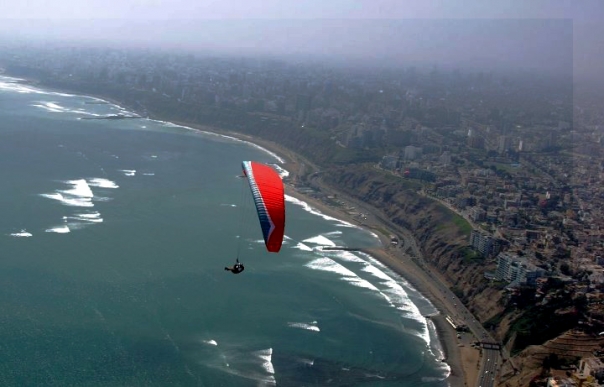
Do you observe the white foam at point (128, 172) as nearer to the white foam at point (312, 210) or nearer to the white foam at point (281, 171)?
the white foam at point (281, 171)

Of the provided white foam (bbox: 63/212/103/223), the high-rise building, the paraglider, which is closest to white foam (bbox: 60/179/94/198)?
white foam (bbox: 63/212/103/223)

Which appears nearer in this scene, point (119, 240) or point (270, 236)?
point (270, 236)

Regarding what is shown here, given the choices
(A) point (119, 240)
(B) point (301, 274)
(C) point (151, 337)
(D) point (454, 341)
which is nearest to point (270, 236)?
(C) point (151, 337)

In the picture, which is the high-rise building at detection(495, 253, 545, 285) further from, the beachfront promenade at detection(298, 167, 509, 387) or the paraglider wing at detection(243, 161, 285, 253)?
the paraglider wing at detection(243, 161, 285, 253)

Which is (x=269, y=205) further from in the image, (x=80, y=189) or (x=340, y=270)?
(x=80, y=189)

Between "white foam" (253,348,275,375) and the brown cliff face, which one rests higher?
the brown cliff face

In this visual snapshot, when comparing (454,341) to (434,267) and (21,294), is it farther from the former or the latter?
(21,294)

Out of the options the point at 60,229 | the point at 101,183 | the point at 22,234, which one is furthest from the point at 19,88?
the point at 22,234
